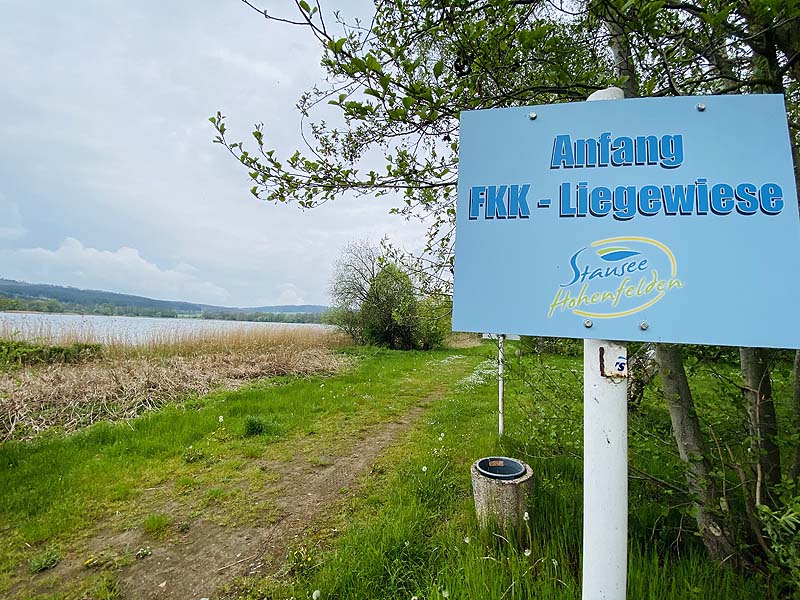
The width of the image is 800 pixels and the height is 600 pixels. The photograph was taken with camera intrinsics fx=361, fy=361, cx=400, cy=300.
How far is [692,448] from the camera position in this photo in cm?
201

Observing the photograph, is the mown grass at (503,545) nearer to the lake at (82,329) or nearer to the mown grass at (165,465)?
the mown grass at (165,465)

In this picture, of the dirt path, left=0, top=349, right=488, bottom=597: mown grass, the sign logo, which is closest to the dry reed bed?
left=0, top=349, right=488, bottom=597: mown grass

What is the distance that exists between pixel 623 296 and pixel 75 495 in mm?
4535

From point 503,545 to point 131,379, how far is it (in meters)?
6.96

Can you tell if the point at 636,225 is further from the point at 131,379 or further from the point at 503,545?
the point at 131,379

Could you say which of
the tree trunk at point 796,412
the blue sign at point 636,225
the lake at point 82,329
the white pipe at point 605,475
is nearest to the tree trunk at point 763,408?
the tree trunk at point 796,412

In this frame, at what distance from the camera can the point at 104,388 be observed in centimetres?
602

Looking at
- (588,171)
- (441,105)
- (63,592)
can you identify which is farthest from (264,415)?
(588,171)

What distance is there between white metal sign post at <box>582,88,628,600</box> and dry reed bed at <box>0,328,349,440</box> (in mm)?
6288

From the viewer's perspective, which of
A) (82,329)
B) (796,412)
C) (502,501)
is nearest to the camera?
(796,412)

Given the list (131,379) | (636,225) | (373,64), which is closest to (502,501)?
(636,225)

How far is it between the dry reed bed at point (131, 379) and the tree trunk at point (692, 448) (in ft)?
21.7

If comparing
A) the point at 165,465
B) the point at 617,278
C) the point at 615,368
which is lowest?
the point at 165,465

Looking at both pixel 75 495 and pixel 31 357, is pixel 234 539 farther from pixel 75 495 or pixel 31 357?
pixel 31 357
